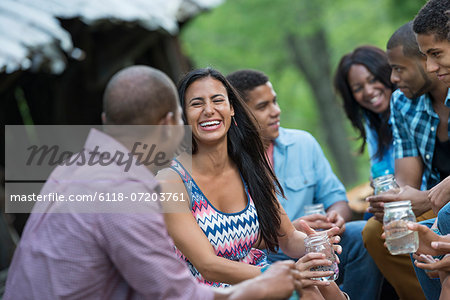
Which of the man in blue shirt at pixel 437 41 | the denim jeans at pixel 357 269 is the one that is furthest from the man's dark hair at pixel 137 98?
the denim jeans at pixel 357 269

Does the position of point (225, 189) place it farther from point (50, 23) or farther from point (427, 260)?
point (50, 23)

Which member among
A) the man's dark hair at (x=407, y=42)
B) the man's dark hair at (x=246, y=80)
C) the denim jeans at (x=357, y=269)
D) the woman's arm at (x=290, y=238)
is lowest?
the denim jeans at (x=357, y=269)

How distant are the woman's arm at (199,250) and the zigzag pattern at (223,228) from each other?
15 centimetres

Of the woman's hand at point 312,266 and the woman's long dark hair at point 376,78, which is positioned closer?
the woman's hand at point 312,266

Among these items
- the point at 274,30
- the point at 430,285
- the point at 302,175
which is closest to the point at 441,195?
the point at 430,285

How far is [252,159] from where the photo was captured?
345 centimetres

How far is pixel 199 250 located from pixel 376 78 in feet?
8.60

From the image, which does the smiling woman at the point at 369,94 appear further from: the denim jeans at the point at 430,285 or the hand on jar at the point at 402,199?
the denim jeans at the point at 430,285

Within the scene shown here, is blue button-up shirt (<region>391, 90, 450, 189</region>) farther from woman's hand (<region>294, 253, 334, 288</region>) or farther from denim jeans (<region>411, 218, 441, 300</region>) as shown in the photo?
woman's hand (<region>294, 253, 334, 288</region>)

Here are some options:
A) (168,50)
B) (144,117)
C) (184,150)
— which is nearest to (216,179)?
(184,150)

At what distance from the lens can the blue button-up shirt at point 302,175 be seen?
13.8ft

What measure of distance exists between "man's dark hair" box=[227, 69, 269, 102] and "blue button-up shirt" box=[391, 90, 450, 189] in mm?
1059

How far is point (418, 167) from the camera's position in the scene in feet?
12.8

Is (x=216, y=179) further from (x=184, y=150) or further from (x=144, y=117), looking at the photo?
(x=144, y=117)
